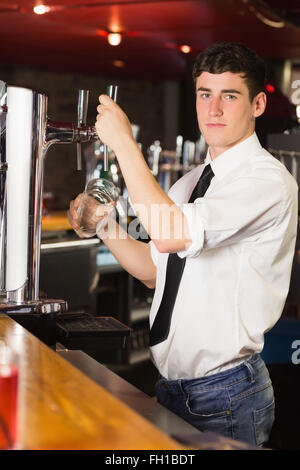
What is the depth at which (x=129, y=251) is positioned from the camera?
1996 mm

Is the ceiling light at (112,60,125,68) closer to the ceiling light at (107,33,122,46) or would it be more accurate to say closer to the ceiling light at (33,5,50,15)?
the ceiling light at (107,33,122,46)

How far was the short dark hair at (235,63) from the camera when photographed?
6.00ft

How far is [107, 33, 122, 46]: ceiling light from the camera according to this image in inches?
226

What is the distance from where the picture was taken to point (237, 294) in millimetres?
1751

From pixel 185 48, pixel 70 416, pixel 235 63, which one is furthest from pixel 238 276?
pixel 185 48

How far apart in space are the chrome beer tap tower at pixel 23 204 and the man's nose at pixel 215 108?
40 centimetres

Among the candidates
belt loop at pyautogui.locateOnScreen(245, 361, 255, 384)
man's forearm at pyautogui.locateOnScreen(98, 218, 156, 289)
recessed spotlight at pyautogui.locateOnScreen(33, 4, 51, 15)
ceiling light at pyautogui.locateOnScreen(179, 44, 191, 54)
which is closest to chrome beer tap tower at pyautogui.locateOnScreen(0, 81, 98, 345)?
man's forearm at pyautogui.locateOnScreen(98, 218, 156, 289)

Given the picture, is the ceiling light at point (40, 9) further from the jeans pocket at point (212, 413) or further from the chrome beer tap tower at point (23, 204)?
the jeans pocket at point (212, 413)

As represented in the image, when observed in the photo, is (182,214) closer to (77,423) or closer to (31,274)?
(31,274)

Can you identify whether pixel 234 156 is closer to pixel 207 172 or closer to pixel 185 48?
pixel 207 172

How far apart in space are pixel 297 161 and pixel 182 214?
1461 mm

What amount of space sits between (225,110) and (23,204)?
1.84ft
